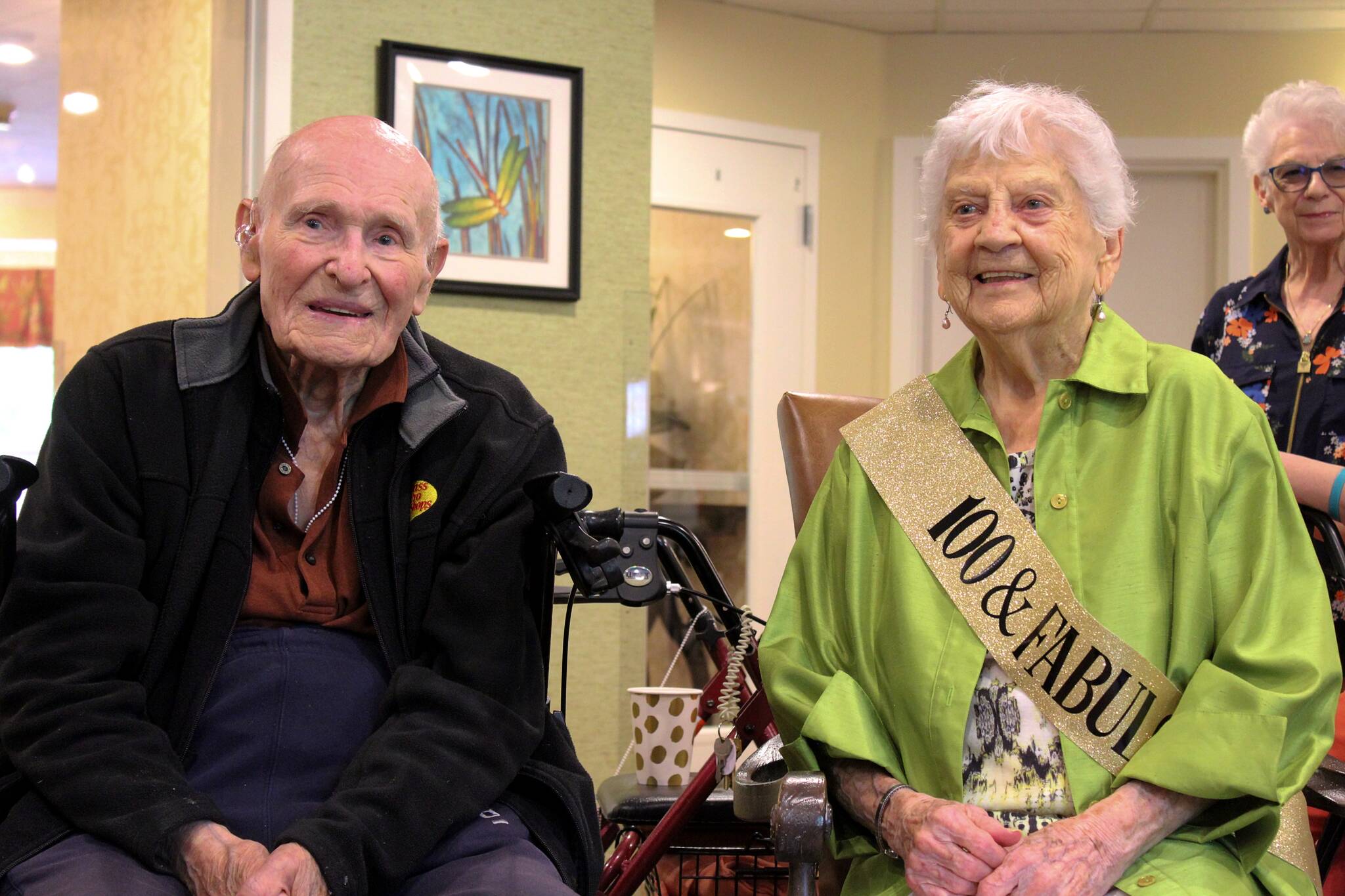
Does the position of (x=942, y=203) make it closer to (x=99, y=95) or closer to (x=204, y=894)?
(x=204, y=894)

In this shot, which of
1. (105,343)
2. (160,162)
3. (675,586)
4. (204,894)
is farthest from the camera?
(160,162)

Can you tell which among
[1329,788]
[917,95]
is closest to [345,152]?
[1329,788]

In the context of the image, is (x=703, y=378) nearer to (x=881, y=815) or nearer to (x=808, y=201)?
(x=808, y=201)

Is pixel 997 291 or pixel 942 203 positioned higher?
pixel 942 203

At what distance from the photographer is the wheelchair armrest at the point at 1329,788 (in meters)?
1.80

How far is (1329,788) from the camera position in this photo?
182cm

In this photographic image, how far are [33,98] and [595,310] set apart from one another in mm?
1951

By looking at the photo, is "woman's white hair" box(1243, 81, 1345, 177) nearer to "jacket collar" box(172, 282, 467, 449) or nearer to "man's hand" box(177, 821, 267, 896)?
"jacket collar" box(172, 282, 467, 449)

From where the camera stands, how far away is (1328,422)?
2.53 m

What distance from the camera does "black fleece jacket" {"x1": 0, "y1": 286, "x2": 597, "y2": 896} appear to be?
146cm

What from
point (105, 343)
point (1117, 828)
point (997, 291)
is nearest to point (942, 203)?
point (997, 291)

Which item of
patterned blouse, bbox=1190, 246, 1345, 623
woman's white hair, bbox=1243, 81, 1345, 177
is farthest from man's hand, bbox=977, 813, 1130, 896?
woman's white hair, bbox=1243, 81, 1345, 177

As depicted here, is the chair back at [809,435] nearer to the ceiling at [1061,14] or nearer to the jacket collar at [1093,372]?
the jacket collar at [1093,372]

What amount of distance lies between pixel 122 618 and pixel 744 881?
53.9 inches
